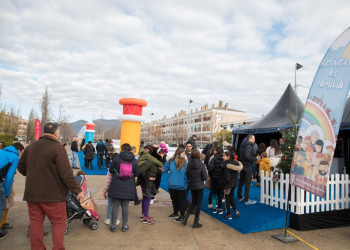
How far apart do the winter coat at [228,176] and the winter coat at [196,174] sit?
0.55 meters

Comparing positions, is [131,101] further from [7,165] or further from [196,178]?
[7,165]

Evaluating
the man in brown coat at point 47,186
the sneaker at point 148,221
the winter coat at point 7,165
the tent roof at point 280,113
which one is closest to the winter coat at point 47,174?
the man in brown coat at point 47,186

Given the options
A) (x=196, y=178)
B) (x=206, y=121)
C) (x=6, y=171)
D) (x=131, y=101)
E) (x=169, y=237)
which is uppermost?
(x=206, y=121)

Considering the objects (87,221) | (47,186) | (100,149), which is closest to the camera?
(47,186)

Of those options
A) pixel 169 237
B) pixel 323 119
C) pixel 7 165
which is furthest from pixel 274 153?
pixel 7 165

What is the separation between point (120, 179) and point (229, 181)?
2319 mm

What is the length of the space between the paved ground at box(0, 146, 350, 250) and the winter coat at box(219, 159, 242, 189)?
82cm

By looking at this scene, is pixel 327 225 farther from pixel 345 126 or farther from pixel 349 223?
pixel 345 126

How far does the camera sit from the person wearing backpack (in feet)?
15.2

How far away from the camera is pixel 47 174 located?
127 inches

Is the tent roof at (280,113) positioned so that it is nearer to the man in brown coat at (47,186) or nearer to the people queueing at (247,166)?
the people queueing at (247,166)

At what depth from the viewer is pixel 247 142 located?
22.7ft

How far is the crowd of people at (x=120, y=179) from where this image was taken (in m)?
3.23

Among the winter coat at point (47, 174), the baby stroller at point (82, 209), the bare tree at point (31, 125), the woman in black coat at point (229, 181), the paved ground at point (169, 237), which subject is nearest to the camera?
the winter coat at point (47, 174)
